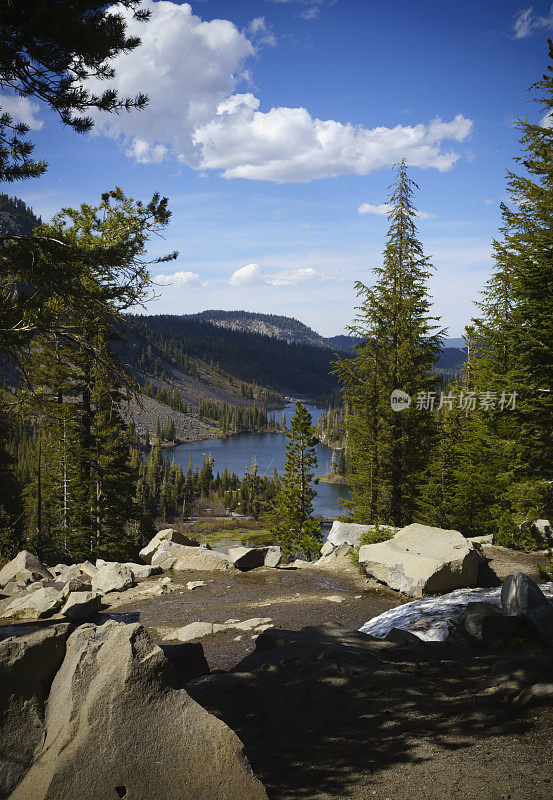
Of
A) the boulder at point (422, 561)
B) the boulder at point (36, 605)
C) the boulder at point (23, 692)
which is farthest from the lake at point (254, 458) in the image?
the boulder at point (23, 692)

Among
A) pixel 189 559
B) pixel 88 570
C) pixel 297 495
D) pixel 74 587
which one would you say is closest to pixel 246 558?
pixel 189 559

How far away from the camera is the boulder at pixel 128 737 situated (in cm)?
464

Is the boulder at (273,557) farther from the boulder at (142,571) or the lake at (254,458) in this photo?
the lake at (254,458)

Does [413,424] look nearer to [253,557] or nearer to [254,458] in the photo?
[253,557]

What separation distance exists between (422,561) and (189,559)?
9.39 m

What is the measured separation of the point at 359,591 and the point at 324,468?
475ft

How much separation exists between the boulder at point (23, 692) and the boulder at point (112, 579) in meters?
10.6

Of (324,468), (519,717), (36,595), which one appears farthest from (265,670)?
(324,468)

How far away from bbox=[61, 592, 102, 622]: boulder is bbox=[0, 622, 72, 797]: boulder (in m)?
8.41

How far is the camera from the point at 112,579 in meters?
16.1

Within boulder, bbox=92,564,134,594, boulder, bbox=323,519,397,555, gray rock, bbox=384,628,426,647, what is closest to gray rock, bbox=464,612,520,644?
gray rock, bbox=384,628,426,647

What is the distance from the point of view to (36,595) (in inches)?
559

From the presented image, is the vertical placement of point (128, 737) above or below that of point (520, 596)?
above

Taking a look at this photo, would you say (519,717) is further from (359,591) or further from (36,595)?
(36,595)
